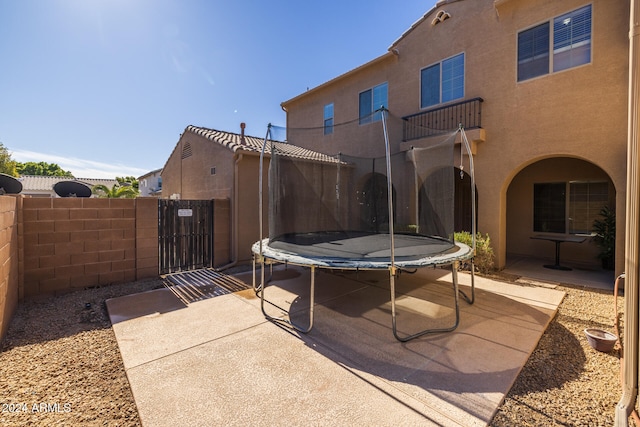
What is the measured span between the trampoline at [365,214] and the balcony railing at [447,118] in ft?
1.38

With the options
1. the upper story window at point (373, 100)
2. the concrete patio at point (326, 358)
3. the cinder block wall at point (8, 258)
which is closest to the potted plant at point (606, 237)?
the concrete patio at point (326, 358)

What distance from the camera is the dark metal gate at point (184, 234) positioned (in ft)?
17.6

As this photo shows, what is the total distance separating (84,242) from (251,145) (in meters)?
4.42

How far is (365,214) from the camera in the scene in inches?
261

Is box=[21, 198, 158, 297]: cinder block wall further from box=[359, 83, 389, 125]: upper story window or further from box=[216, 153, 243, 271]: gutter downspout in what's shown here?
box=[359, 83, 389, 125]: upper story window

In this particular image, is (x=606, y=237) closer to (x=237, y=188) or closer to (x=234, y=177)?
(x=237, y=188)

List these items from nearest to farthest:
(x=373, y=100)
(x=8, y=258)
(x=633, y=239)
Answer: (x=633, y=239) < (x=8, y=258) < (x=373, y=100)

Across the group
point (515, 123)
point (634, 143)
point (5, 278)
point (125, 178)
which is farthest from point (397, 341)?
point (125, 178)

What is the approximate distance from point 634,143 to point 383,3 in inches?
292

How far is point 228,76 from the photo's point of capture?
8.48 m

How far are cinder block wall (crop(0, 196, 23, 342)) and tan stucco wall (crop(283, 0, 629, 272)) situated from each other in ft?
24.5

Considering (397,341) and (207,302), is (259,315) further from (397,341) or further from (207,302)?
(397,341)

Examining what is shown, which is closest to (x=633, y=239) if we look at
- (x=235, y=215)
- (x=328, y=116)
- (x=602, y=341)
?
(x=602, y=341)

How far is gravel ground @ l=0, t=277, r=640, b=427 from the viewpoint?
1.78m
